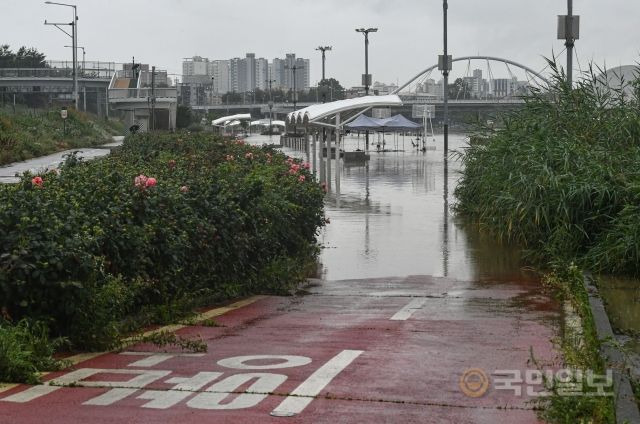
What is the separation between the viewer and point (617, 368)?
7473 millimetres

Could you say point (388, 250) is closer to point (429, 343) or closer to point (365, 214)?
point (365, 214)

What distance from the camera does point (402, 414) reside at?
670 centimetres

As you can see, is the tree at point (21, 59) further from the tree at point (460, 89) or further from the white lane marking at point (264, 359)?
the white lane marking at point (264, 359)

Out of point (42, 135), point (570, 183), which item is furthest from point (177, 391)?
point (42, 135)

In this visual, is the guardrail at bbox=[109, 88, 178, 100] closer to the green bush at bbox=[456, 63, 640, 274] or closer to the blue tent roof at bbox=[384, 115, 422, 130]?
the blue tent roof at bbox=[384, 115, 422, 130]

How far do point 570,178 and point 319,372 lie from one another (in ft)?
26.4

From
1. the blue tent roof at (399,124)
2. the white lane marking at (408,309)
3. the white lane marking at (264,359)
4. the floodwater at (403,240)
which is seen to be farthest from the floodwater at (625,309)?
the blue tent roof at (399,124)

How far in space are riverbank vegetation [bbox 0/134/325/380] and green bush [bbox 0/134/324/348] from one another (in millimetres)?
13

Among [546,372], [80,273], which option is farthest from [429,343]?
[80,273]

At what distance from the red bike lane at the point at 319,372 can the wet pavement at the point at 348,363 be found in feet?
0.04

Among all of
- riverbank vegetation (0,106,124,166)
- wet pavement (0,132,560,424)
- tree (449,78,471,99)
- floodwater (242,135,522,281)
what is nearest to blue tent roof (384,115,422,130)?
riverbank vegetation (0,106,124,166)

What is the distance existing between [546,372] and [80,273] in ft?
12.5

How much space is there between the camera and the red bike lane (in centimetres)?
677

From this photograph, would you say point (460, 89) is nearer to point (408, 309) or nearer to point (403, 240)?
point (403, 240)
